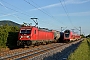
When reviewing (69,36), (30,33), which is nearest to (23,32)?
(30,33)

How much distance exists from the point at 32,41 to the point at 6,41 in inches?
148

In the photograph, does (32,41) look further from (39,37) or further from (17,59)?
(17,59)

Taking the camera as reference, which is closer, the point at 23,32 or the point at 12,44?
the point at 23,32

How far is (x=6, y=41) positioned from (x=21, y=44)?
2412 mm

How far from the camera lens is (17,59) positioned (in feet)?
59.9

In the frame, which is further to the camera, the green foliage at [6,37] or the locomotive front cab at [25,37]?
the locomotive front cab at [25,37]

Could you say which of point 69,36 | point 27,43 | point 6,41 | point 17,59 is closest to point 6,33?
point 6,41

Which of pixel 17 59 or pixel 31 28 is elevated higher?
pixel 31 28

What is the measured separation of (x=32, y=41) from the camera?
108 ft

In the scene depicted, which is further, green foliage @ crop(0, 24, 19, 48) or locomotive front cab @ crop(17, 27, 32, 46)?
locomotive front cab @ crop(17, 27, 32, 46)

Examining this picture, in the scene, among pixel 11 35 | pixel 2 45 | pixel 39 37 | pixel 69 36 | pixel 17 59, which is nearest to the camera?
pixel 17 59

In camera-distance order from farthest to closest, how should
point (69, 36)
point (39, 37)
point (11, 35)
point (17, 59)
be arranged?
point (69, 36) < point (39, 37) < point (11, 35) < point (17, 59)

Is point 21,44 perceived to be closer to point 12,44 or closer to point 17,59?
point 12,44

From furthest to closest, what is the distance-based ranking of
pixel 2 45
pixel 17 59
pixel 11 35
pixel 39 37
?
pixel 39 37 → pixel 11 35 → pixel 2 45 → pixel 17 59
